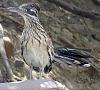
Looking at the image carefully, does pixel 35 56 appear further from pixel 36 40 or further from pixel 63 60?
pixel 63 60

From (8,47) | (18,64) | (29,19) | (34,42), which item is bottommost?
(18,64)

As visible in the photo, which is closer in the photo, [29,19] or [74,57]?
[29,19]

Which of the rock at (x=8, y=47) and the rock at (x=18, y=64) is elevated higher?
the rock at (x=8, y=47)

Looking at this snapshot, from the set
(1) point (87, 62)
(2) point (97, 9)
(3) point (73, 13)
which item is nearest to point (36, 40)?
(1) point (87, 62)

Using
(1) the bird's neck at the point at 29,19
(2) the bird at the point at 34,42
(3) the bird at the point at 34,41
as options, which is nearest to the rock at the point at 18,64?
(3) the bird at the point at 34,41

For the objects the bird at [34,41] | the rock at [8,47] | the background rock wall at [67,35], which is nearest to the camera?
the bird at [34,41]

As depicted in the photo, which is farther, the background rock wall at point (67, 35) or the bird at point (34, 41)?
the background rock wall at point (67, 35)

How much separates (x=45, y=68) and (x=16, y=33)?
1.71 meters

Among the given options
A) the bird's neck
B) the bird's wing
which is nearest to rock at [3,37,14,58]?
the bird's wing

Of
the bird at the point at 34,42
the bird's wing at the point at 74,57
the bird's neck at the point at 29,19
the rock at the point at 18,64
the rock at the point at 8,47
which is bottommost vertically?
the bird's wing at the point at 74,57

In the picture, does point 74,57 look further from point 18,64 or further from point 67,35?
point 18,64

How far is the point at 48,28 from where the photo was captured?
23.9 ft

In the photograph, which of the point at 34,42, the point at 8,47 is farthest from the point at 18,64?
the point at 34,42

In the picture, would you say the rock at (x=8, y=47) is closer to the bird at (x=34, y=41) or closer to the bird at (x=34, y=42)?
the bird at (x=34, y=41)
